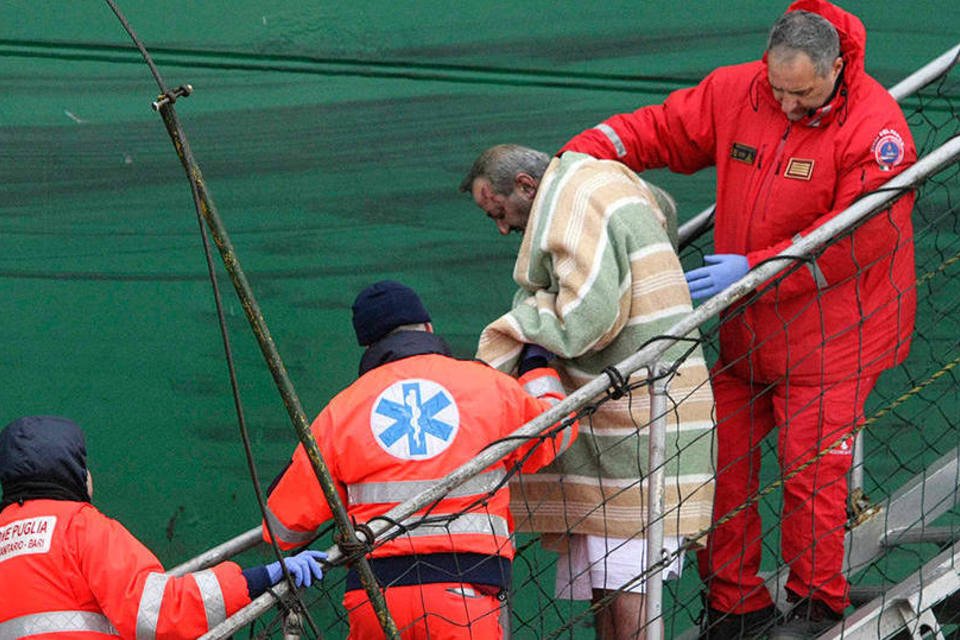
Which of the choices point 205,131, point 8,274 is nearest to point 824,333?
point 205,131

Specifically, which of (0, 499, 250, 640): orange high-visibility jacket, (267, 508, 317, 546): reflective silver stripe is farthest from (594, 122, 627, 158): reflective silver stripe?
(0, 499, 250, 640): orange high-visibility jacket

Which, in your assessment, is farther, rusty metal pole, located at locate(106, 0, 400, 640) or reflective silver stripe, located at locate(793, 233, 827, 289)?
reflective silver stripe, located at locate(793, 233, 827, 289)

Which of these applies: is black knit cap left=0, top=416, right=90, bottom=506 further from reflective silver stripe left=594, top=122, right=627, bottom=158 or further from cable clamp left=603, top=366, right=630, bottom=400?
reflective silver stripe left=594, top=122, right=627, bottom=158

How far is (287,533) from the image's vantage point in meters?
3.87

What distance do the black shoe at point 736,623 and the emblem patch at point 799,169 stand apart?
3.98 feet

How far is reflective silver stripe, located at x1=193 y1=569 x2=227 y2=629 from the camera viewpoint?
362 cm

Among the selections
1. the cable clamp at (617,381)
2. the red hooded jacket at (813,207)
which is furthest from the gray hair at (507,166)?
the cable clamp at (617,381)

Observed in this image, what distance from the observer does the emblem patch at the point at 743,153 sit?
429 cm

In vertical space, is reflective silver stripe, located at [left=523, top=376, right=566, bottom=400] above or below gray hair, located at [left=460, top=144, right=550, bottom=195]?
below

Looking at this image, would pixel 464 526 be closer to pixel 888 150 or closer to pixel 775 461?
pixel 888 150

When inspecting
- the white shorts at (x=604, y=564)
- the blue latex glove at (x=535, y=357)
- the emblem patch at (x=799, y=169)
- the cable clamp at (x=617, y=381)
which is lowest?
the white shorts at (x=604, y=564)

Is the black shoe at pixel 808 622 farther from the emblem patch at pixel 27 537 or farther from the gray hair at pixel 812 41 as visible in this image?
the emblem patch at pixel 27 537

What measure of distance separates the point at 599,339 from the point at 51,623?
1.52 meters

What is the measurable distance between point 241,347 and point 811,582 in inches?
87.5
